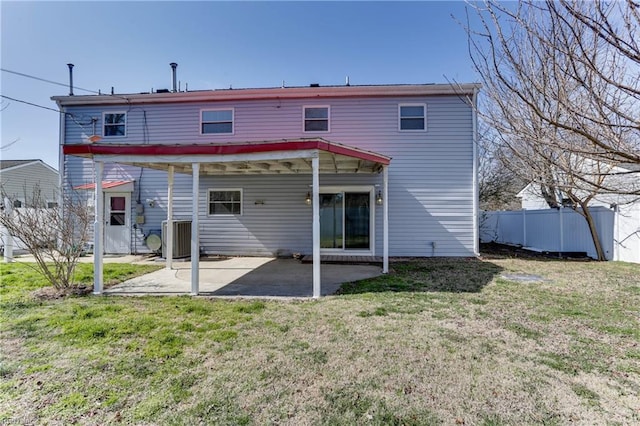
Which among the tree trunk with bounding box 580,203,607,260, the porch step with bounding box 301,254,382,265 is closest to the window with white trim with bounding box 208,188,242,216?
the porch step with bounding box 301,254,382,265

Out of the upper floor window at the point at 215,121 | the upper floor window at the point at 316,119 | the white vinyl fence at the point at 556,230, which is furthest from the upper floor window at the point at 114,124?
the white vinyl fence at the point at 556,230

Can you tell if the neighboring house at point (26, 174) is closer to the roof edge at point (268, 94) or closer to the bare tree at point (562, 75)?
the roof edge at point (268, 94)

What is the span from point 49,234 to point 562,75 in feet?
26.4

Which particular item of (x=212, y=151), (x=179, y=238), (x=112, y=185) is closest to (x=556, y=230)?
(x=212, y=151)

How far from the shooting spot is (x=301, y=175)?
1061 cm

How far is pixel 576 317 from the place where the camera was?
183 inches

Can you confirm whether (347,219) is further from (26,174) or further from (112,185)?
(26,174)

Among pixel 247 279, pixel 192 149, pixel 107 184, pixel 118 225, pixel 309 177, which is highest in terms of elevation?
pixel 309 177

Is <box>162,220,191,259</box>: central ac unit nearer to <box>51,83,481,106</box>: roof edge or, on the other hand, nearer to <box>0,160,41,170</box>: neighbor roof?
<box>51,83,481,106</box>: roof edge

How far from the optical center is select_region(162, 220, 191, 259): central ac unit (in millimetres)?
9820

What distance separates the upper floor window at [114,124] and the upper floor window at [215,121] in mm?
2880

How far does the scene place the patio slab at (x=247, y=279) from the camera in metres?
6.12

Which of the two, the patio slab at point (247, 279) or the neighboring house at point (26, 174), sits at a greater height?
the neighboring house at point (26, 174)

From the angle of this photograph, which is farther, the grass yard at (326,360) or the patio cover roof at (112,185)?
the patio cover roof at (112,185)
